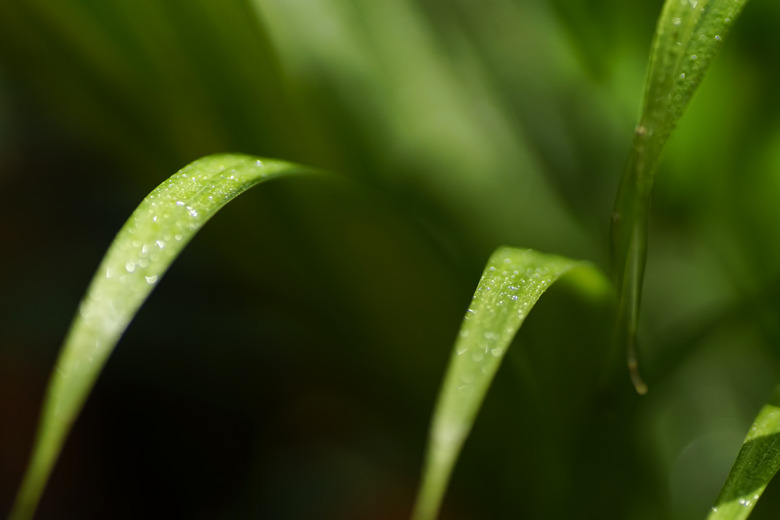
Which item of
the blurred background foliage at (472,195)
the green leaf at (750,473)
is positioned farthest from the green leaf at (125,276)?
the green leaf at (750,473)

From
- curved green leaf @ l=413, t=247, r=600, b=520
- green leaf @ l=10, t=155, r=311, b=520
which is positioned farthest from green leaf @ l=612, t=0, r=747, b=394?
green leaf @ l=10, t=155, r=311, b=520

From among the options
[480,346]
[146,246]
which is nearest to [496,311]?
[480,346]

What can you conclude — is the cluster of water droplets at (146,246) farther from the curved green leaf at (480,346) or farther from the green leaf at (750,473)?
the green leaf at (750,473)

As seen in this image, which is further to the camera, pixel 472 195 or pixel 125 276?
pixel 472 195

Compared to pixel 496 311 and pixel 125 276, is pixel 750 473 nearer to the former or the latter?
pixel 496 311

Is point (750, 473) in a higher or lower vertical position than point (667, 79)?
lower
